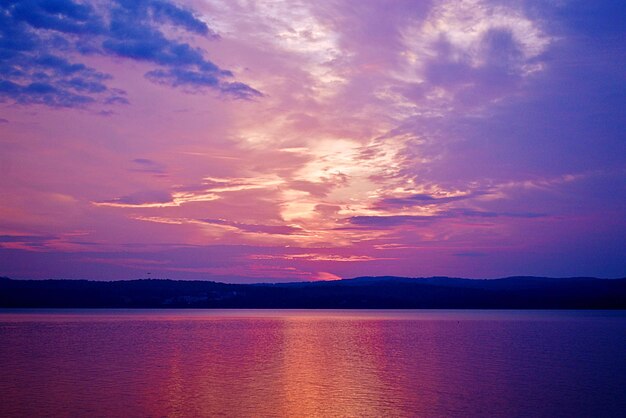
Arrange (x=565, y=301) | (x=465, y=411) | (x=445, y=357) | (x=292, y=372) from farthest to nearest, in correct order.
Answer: (x=565, y=301) < (x=445, y=357) < (x=292, y=372) < (x=465, y=411)

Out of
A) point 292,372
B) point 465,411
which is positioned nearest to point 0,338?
point 292,372

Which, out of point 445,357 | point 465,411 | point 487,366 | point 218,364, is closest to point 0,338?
point 218,364

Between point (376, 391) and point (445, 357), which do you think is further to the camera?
point (445, 357)

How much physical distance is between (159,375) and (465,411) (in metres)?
19.6

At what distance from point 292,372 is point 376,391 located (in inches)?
350

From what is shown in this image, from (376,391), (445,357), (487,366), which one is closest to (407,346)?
(445,357)

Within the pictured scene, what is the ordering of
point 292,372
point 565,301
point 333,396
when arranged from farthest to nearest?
point 565,301 < point 292,372 < point 333,396

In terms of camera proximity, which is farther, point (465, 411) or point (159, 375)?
point (159, 375)

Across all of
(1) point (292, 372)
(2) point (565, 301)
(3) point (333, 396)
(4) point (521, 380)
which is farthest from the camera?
(2) point (565, 301)

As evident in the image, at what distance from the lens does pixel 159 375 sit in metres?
37.1

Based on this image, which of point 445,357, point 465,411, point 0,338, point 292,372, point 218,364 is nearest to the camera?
point 465,411

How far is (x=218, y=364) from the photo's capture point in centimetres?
4306

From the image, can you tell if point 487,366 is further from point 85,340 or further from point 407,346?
point 85,340

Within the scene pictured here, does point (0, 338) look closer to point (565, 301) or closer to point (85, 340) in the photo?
point (85, 340)
